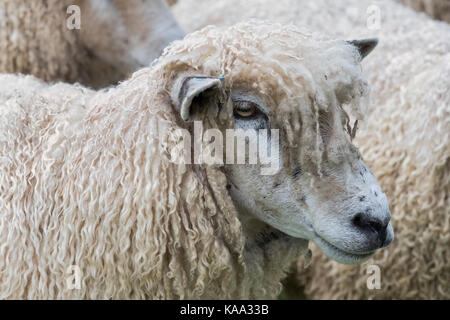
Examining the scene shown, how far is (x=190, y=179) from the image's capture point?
93.6 inches

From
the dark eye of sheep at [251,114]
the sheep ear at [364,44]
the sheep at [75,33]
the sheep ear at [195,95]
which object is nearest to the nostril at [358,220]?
the dark eye of sheep at [251,114]

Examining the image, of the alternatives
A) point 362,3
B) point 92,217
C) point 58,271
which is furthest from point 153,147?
point 362,3

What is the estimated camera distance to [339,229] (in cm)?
229

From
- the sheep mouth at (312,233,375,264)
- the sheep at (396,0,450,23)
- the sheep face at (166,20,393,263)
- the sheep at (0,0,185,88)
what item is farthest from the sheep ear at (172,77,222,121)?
the sheep at (396,0,450,23)

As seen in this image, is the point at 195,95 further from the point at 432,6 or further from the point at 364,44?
the point at 432,6

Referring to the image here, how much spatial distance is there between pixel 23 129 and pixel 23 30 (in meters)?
1.47

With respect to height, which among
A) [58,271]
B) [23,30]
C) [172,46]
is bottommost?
[58,271]

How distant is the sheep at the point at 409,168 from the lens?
134 inches

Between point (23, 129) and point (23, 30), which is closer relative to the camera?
point (23, 129)

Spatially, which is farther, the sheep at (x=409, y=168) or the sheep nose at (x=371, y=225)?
the sheep at (x=409, y=168)

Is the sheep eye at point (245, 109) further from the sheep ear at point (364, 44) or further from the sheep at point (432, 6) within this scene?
the sheep at point (432, 6)

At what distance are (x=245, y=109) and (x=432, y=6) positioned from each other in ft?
14.1

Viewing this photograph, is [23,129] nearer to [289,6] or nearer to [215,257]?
[215,257]
